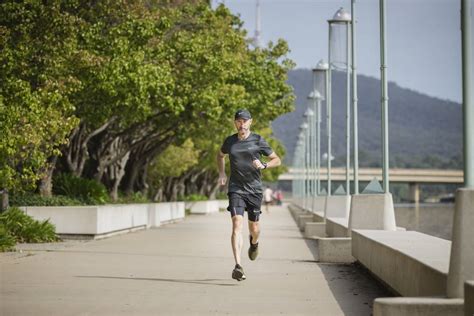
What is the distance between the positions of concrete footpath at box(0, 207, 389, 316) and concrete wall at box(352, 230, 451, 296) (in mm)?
355

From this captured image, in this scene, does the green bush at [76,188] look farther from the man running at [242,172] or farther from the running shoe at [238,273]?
the running shoe at [238,273]

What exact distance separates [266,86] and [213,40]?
6.63 m

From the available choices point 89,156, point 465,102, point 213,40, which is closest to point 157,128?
point 89,156

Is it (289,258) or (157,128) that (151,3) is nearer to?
(157,128)

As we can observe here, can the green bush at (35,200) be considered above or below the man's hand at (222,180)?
below

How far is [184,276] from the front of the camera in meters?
14.1

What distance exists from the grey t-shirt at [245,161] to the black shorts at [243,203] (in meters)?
0.06

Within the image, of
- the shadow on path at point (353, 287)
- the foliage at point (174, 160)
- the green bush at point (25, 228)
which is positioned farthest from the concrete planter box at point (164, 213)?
the shadow on path at point (353, 287)

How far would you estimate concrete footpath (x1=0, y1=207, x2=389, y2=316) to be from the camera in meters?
10.3

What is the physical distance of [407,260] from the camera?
10.4 meters

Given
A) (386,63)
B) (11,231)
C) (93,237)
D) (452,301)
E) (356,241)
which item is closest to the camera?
(452,301)

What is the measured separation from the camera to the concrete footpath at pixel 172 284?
10.3 metres

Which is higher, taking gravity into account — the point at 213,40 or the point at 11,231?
the point at 213,40

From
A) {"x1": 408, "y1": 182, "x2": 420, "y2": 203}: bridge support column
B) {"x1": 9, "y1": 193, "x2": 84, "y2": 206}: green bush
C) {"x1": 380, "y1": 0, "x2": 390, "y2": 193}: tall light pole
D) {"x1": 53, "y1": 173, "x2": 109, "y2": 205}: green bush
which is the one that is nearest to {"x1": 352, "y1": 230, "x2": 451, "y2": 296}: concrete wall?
{"x1": 380, "y1": 0, "x2": 390, "y2": 193}: tall light pole
